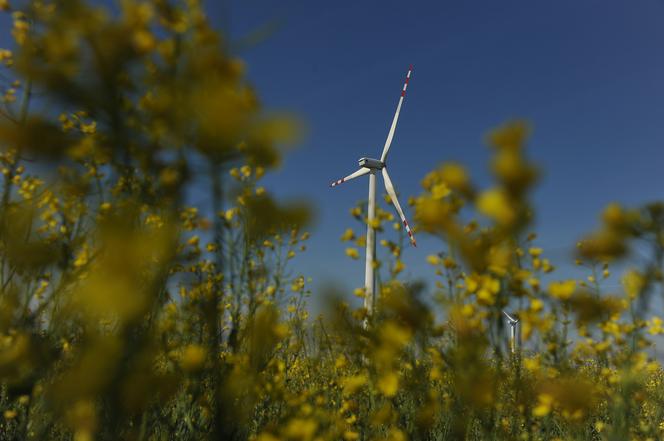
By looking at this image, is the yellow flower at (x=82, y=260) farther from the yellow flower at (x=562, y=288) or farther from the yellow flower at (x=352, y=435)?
the yellow flower at (x=562, y=288)

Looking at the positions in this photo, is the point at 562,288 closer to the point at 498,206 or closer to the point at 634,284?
the point at 498,206

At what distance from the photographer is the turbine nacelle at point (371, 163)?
39.5 feet

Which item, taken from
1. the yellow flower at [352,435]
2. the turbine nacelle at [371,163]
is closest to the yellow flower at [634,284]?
the yellow flower at [352,435]

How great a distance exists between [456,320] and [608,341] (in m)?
→ 1.08

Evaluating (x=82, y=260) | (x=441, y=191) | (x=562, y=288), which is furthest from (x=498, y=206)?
(x=82, y=260)

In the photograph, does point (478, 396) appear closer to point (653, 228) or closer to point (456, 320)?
point (456, 320)

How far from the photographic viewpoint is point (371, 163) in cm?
1211

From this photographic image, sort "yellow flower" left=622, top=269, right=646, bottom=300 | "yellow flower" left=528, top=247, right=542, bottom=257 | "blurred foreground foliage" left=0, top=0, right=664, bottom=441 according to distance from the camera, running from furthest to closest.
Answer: "yellow flower" left=622, top=269, right=646, bottom=300, "yellow flower" left=528, top=247, right=542, bottom=257, "blurred foreground foliage" left=0, top=0, right=664, bottom=441

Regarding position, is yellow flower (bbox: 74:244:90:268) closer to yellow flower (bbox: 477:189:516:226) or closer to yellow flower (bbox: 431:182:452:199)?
yellow flower (bbox: 431:182:452:199)

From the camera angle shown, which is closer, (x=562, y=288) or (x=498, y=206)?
(x=498, y=206)

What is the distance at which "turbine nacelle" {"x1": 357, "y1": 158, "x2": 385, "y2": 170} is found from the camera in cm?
1204

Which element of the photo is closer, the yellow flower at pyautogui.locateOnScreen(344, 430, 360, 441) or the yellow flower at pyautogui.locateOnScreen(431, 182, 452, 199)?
the yellow flower at pyautogui.locateOnScreen(431, 182, 452, 199)

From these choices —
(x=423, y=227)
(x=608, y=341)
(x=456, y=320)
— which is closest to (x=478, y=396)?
(x=456, y=320)

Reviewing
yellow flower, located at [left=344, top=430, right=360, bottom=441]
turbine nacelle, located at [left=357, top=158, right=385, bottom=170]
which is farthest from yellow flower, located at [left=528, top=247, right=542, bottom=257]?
turbine nacelle, located at [left=357, top=158, right=385, bottom=170]
